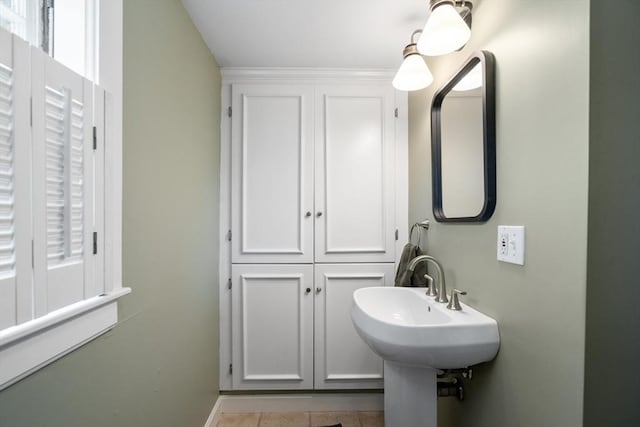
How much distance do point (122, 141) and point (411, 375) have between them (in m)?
1.34

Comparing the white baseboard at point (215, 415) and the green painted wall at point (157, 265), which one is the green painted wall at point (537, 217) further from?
the white baseboard at point (215, 415)

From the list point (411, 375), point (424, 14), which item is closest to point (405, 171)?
point (424, 14)

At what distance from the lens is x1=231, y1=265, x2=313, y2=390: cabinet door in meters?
1.75

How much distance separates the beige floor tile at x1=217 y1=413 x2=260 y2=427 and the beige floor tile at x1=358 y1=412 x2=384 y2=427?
64 cm

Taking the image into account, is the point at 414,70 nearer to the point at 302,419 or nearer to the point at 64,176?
the point at 64,176

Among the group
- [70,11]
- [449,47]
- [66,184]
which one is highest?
[449,47]

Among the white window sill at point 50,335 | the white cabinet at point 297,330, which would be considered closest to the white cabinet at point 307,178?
the white cabinet at point 297,330

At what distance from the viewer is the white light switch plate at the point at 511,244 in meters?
0.83

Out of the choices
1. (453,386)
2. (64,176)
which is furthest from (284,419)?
(64,176)

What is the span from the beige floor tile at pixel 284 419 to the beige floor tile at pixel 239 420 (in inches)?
1.6

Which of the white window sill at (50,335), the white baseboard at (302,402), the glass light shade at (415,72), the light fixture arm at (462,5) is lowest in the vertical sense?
the white baseboard at (302,402)

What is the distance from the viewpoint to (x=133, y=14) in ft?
2.95

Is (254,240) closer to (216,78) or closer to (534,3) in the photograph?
(216,78)

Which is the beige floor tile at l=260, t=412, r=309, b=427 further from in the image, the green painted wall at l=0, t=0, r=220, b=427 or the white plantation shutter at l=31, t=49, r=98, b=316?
the white plantation shutter at l=31, t=49, r=98, b=316
